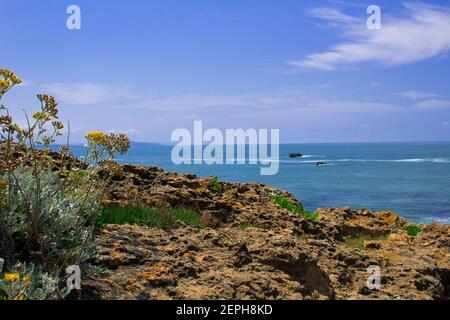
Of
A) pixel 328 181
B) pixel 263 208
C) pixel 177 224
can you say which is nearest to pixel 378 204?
pixel 328 181

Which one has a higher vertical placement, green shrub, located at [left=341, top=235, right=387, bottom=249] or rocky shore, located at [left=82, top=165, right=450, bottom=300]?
rocky shore, located at [left=82, top=165, right=450, bottom=300]

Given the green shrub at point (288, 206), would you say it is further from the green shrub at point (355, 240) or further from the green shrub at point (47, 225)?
the green shrub at point (47, 225)

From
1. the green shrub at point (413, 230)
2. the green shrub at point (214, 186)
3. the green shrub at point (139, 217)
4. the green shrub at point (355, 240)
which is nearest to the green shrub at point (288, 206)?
the green shrub at point (355, 240)

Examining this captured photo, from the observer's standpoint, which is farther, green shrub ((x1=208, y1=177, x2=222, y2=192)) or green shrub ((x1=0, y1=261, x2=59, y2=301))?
green shrub ((x1=208, y1=177, x2=222, y2=192))

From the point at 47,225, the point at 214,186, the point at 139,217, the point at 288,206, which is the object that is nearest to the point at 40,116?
the point at 47,225

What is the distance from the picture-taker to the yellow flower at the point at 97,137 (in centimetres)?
691

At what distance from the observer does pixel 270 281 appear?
6578mm

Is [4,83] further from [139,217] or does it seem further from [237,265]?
[237,265]

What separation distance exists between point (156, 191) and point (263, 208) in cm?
286

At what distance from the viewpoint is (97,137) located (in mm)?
6926

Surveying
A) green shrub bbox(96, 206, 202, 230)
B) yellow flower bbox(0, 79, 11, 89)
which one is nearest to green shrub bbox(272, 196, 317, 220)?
green shrub bbox(96, 206, 202, 230)

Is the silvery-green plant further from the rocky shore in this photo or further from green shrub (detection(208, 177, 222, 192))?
green shrub (detection(208, 177, 222, 192))

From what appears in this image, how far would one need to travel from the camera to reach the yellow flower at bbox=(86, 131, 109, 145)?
6.91m

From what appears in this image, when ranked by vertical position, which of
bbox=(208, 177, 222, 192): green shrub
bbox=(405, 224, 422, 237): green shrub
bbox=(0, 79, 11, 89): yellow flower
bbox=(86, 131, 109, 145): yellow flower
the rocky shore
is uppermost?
bbox=(0, 79, 11, 89): yellow flower
